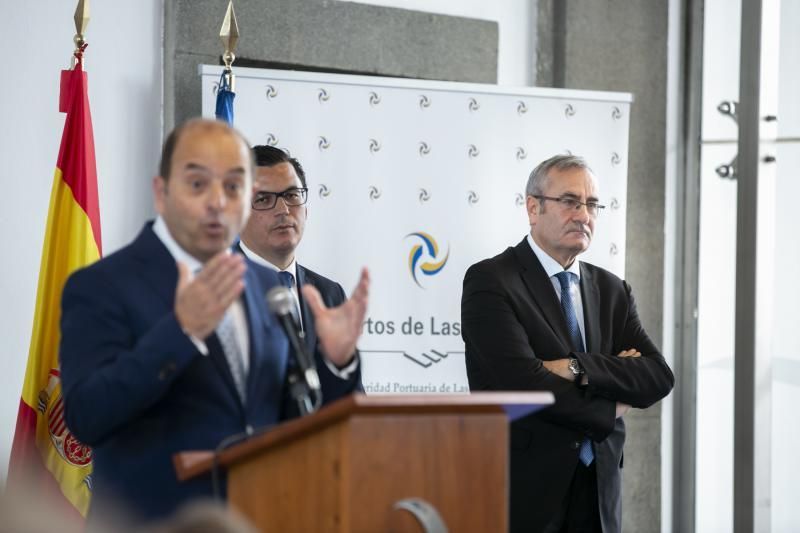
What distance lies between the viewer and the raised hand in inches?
88.7

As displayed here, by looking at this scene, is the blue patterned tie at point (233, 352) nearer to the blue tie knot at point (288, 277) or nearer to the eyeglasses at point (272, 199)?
the blue tie knot at point (288, 277)

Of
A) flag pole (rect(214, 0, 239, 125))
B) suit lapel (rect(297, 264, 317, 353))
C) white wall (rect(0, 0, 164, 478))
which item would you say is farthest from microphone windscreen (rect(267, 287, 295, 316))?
white wall (rect(0, 0, 164, 478))

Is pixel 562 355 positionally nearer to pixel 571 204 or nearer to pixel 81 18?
pixel 571 204

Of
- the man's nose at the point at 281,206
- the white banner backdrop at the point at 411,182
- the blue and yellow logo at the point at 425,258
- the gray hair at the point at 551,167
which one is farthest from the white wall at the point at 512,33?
the man's nose at the point at 281,206

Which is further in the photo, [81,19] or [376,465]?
[81,19]

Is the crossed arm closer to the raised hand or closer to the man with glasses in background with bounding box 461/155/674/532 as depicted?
the man with glasses in background with bounding box 461/155/674/532

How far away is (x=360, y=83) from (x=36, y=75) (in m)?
1.60

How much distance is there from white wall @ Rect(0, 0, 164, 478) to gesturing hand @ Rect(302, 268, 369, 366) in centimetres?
316

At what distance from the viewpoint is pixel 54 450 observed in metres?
4.86

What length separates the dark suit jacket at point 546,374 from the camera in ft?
13.9

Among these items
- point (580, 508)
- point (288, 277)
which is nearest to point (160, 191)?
point (288, 277)

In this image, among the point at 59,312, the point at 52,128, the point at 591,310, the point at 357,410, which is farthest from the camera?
the point at 52,128

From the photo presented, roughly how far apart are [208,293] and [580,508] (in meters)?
2.43

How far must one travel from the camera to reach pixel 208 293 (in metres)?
2.27
